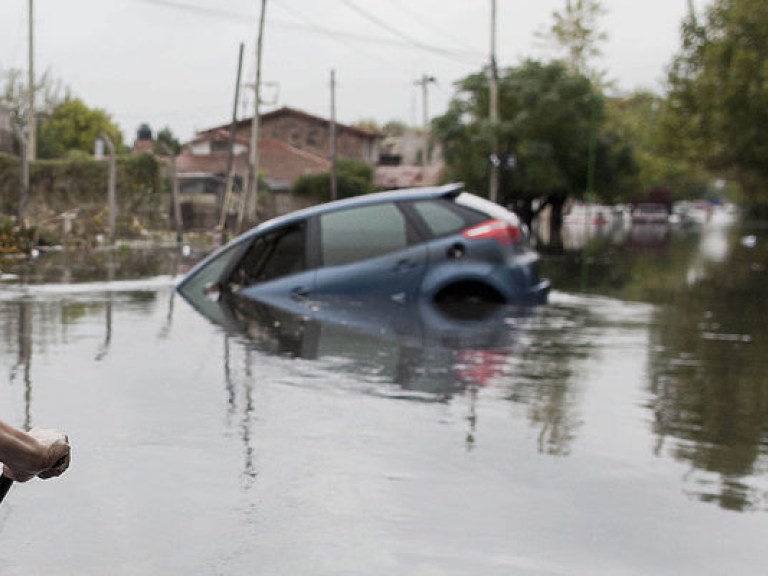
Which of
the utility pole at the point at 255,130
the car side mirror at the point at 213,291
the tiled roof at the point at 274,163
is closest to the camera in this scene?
the car side mirror at the point at 213,291

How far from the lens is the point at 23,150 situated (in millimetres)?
27844

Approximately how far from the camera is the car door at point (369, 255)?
14.3 meters

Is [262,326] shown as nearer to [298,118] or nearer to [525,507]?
[525,507]

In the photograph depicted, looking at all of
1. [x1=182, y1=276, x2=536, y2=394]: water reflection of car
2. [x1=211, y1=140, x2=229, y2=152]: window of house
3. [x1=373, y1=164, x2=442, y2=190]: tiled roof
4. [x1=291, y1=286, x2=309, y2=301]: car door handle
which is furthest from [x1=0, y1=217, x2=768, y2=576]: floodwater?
[x1=211, y1=140, x2=229, y2=152]: window of house

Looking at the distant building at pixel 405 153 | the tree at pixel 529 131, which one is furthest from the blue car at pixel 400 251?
the distant building at pixel 405 153

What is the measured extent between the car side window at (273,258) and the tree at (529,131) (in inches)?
1588

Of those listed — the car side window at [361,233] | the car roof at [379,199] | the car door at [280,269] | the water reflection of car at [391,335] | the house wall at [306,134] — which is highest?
the house wall at [306,134]

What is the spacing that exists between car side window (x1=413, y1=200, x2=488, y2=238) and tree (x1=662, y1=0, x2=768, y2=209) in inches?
1120

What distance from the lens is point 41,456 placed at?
3.02 m

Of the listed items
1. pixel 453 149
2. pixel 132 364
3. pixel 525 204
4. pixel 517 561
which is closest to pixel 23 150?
pixel 132 364

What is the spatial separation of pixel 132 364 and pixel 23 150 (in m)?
18.9

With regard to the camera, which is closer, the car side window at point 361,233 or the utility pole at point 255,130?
the car side window at point 361,233

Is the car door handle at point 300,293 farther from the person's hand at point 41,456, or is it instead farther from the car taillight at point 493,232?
the person's hand at point 41,456

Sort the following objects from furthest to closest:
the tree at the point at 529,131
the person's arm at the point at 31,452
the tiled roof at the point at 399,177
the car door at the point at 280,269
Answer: the tiled roof at the point at 399,177
the tree at the point at 529,131
the car door at the point at 280,269
the person's arm at the point at 31,452
